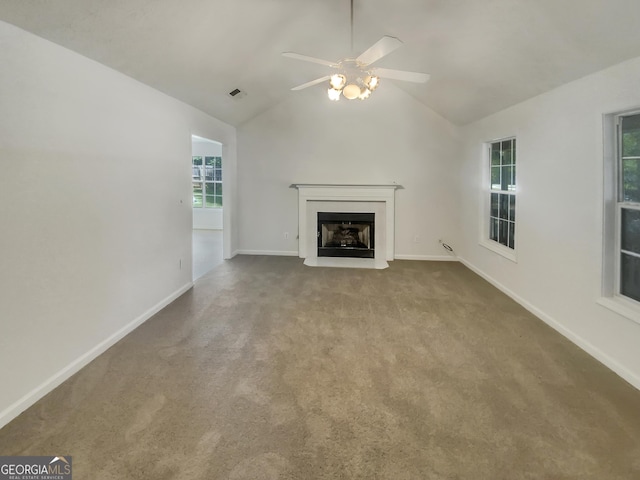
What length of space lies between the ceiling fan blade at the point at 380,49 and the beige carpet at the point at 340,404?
2292 mm

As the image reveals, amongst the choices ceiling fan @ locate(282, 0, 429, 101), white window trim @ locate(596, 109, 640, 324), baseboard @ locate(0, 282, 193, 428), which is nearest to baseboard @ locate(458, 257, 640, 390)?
white window trim @ locate(596, 109, 640, 324)

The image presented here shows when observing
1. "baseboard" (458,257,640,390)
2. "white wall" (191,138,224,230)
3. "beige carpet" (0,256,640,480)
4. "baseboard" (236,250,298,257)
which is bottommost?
"beige carpet" (0,256,640,480)

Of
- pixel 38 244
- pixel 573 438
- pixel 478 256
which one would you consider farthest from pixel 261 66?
pixel 573 438

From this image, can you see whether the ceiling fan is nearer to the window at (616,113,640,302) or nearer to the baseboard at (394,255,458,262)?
the window at (616,113,640,302)

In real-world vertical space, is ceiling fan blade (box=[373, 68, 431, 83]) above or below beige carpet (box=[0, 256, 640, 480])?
above

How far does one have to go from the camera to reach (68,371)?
2475 mm

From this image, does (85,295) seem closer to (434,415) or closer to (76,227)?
(76,227)

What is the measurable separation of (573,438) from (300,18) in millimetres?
3937

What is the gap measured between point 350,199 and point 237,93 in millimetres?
2515

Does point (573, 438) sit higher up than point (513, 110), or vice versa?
point (513, 110)

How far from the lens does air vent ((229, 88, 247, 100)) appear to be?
4.60m

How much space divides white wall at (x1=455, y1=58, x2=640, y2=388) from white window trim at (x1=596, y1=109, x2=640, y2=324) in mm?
36

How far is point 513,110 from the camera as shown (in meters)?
4.12

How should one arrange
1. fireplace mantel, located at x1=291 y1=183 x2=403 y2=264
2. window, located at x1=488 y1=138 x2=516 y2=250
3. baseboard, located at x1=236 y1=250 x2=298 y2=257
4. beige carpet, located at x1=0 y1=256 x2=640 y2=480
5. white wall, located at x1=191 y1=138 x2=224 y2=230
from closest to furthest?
1. beige carpet, located at x1=0 y1=256 x2=640 y2=480
2. window, located at x1=488 y1=138 x2=516 y2=250
3. fireplace mantel, located at x1=291 y1=183 x2=403 y2=264
4. baseboard, located at x1=236 y1=250 x2=298 y2=257
5. white wall, located at x1=191 y1=138 x2=224 y2=230
